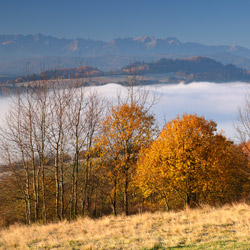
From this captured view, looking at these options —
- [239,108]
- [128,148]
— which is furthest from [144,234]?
[239,108]

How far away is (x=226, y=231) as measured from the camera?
45.2 ft

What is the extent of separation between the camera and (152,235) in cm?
1404

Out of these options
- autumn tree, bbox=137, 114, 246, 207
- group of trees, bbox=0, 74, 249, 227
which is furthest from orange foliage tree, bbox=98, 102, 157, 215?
autumn tree, bbox=137, 114, 246, 207

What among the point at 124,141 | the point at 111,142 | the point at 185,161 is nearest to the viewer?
the point at 124,141

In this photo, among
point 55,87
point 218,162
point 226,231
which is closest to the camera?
point 226,231

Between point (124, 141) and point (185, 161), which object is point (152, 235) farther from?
point (185, 161)

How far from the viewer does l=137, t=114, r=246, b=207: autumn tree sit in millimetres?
32000

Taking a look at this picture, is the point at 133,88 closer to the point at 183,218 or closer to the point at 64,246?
the point at 183,218

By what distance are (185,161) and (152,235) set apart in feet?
62.7

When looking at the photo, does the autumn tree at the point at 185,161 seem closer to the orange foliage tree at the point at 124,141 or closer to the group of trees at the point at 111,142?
the group of trees at the point at 111,142

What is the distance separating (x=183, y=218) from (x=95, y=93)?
16909 millimetres

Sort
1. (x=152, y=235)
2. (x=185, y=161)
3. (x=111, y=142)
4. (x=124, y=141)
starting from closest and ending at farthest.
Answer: (x=152, y=235) < (x=124, y=141) < (x=111, y=142) < (x=185, y=161)

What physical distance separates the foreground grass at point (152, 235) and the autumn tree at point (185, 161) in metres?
12.1

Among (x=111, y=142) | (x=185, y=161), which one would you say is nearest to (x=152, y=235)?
(x=111, y=142)
